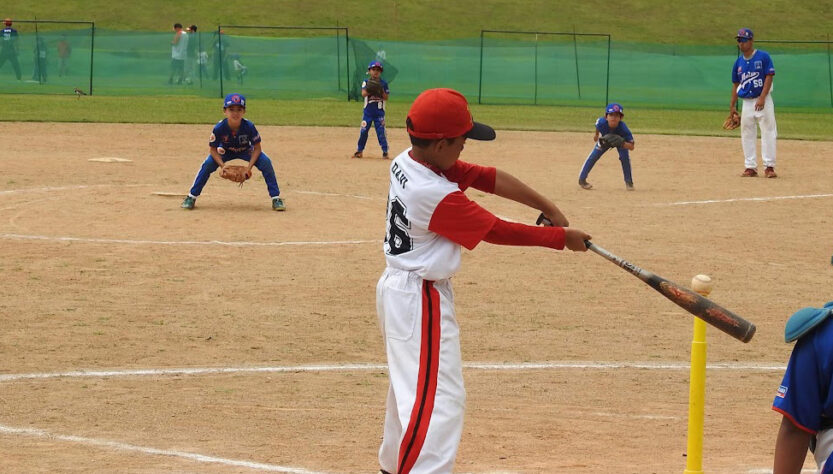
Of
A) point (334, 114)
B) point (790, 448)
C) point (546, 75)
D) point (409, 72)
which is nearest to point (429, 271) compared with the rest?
point (790, 448)

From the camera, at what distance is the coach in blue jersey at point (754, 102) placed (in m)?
20.5

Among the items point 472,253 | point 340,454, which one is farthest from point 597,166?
point 340,454

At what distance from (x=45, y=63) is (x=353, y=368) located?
3431 cm

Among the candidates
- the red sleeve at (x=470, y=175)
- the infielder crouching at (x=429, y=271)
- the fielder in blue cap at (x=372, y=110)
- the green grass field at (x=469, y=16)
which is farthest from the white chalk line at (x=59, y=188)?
the green grass field at (x=469, y=16)

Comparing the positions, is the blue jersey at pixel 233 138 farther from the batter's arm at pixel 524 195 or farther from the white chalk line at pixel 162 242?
the batter's arm at pixel 524 195

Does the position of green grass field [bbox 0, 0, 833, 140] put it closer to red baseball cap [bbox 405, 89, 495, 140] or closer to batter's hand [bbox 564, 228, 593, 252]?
red baseball cap [bbox 405, 89, 495, 140]

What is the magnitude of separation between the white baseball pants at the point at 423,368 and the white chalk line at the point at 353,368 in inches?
123

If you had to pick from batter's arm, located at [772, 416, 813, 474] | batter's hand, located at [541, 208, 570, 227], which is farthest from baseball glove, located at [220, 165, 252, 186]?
batter's arm, located at [772, 416, 813, 474]

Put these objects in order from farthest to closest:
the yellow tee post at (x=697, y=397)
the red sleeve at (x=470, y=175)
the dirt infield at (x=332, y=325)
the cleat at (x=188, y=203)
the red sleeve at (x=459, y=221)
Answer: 1. the cleat at (x=188, y=203)
2. the dirt infield at (x=332, y=325)
3. the red sleeve at (x=470, y=175)
4. the yellow tee post at (x=697, y=397)
5. the red sleeve at (x=459, y=221)

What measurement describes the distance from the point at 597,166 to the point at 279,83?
2124 centimetres

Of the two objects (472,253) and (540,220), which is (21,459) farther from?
(472,253)

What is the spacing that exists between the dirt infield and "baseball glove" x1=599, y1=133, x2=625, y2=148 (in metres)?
0.89

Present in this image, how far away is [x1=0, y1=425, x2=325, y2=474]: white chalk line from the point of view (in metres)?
6.73

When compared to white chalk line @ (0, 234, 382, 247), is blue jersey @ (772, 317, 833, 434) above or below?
above
